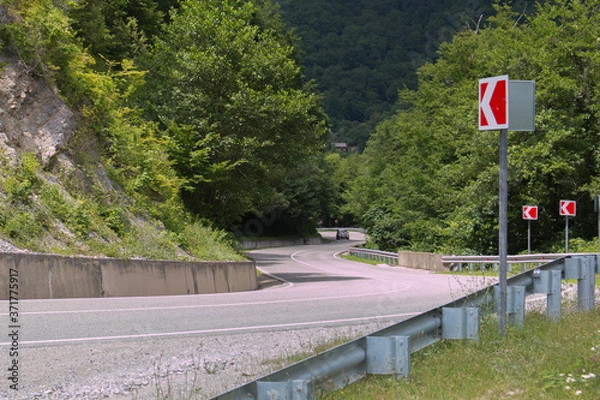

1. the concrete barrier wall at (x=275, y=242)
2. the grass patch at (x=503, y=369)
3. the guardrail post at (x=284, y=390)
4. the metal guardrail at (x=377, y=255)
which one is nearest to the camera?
the guardrail post at (x=284, y=390)

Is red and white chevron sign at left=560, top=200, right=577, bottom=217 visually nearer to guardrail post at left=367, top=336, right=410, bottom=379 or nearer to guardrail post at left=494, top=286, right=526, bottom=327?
guardrail post at left=494, top=286, right=526, bottom=327

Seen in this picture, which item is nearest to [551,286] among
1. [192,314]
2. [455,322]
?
[455,322]

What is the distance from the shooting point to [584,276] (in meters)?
8.81

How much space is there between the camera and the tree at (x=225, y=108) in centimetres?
2244

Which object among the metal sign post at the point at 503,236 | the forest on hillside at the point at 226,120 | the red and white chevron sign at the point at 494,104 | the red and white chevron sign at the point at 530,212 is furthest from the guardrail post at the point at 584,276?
the red and white chevron sign at the point at 530,212

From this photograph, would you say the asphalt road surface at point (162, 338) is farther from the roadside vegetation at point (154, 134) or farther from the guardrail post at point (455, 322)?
the roadside vegetation at point (154, 134)

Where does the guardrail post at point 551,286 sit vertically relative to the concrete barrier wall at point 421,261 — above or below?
above

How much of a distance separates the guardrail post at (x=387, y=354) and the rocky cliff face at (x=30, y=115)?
11466 millimetres

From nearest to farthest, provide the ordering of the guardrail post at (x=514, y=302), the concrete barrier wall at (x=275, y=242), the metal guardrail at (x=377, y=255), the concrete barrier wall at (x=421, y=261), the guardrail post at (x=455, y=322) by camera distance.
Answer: the guardrail post at (x=455, y=322) → the guardrail post at (x=514, y=302) → the concrete barrier wall at (x=421, y=261) → the metal guardrail at (x=377, y=255) → the concrete barrier wall at (x=275, y=242)

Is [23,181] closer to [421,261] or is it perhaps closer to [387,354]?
[387,354]

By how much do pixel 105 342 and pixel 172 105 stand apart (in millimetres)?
16616

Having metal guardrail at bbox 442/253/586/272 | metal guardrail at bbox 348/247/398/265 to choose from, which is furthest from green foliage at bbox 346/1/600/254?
metal guardrail at bbox 348/247/398/265

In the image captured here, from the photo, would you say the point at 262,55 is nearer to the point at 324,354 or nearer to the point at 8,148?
the point at 8,148

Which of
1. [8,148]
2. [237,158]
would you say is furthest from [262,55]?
[8,148]
